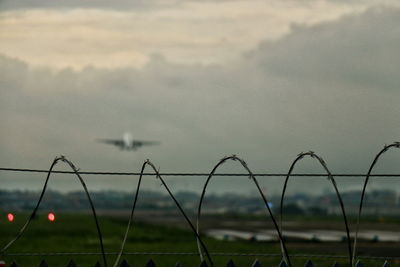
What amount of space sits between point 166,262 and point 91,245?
946 inches

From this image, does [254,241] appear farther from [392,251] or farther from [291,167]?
[291,167]

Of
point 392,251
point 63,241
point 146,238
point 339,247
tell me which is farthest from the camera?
point 146,238

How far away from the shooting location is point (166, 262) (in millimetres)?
47406

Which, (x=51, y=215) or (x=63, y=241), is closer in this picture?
(x=51, y=215)

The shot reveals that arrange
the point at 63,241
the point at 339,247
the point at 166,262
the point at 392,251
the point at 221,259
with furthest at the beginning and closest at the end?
the point at 63,241 → the point at 339,247 → the point at 392,251 → the point at 221,259 → the point at 166,262

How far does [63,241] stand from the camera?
7656cm

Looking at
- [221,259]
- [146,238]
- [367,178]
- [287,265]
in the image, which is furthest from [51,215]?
[146,238]

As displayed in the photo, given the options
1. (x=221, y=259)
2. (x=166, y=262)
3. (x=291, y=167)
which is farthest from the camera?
(x=221, y=259)

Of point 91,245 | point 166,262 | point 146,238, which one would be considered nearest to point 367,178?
point 166,262

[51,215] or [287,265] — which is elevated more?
[51,215]

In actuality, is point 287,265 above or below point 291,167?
below

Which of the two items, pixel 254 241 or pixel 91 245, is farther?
pixel 254 241

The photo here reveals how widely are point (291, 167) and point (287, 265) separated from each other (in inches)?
68.4

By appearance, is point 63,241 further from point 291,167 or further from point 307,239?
point 291,167
